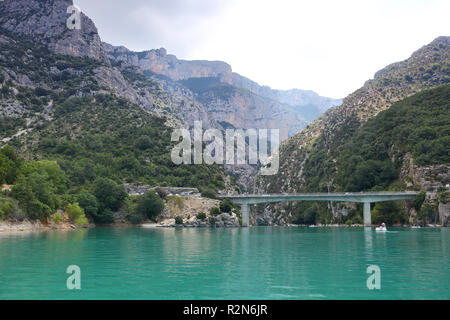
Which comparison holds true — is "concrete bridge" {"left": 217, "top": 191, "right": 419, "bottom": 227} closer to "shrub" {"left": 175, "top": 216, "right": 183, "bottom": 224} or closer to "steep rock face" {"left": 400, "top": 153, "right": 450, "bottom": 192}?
"steep rock face" {"left": 400, "top": 153, "right": 450, "bottom": 192}

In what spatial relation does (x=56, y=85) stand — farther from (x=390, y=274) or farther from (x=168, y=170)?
(x=390, y=274)

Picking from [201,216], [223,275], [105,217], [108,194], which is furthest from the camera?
[201,216]

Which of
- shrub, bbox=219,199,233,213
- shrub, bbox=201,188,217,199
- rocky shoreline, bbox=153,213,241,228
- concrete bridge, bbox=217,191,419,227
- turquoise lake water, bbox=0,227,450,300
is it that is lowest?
rocky shoreline, bbox=153,213,241,228

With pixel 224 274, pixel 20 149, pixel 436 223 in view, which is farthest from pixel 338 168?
pixel 224 274

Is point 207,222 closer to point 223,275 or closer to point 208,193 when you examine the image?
point 208,193

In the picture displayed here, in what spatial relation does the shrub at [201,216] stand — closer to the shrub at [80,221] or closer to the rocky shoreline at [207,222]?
the rocky shoreline at [207,222]

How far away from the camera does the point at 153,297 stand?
822 inches

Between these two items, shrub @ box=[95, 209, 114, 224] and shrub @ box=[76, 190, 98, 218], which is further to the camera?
shrub @ box=[95, 209, 114, 224]

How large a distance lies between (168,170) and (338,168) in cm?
7240

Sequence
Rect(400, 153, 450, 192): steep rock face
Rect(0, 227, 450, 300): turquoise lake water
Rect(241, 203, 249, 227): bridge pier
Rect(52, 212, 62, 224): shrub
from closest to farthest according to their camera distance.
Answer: Rect(0, 227, 450, 300): turquoise lake water → Rect(52, 212, 62, 224): shrub → Rect(400, 153, 450, 192): steep rock face → Rect(241, 203, 249, 227): bridge pier

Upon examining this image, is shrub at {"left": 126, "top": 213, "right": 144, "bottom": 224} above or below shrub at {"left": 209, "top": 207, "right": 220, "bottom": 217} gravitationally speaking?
below

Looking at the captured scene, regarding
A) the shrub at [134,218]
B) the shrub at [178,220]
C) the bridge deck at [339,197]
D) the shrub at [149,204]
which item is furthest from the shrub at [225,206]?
the shrub at [134,218]

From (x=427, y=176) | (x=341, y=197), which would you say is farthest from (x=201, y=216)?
(x=427, y=176)

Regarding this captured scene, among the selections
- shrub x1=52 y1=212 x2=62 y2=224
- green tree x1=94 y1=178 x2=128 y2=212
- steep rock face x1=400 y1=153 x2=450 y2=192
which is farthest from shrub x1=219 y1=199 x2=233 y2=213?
steep rock face x1=400 y1=153 x2=450 y2=192
